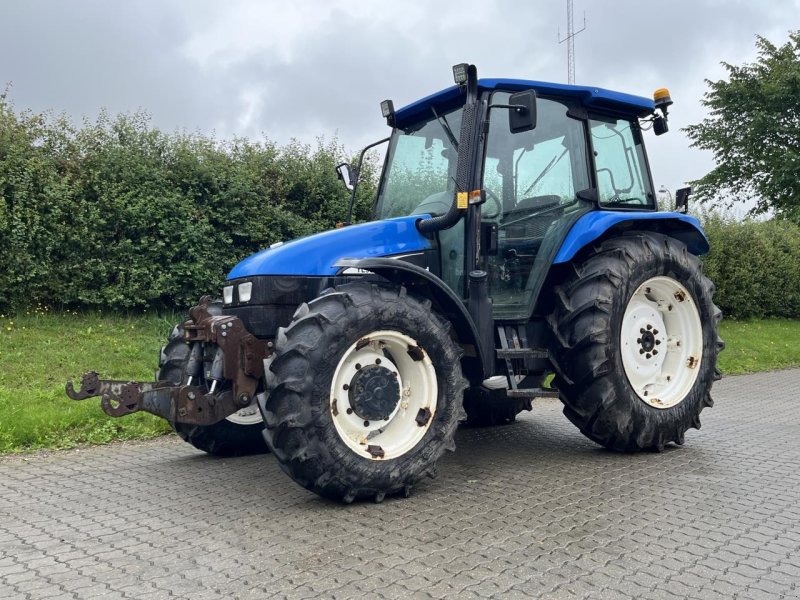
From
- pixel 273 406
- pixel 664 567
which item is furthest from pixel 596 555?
pixel 273 406

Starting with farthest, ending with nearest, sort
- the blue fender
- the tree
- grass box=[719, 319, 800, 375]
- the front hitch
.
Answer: the tree
grass box=[719, 319, 800, 375]
the blue fender
the front hitch

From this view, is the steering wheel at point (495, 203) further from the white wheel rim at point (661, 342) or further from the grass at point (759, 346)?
the grass at point (759, 346)

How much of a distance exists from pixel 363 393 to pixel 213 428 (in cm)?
167

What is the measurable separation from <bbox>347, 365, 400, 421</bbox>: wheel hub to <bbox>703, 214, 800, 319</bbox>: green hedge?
46.3ft

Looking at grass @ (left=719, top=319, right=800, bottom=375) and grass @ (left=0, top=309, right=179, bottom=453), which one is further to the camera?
grass @ (left=719, top=319, right=800, bottom=375)

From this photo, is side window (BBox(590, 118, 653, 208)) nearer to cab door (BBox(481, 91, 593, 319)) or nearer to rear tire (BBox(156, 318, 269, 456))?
cab door (BBox(481, 91, 593, 319))

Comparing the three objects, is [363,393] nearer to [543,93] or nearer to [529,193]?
[529,193]

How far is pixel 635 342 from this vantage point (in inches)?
206

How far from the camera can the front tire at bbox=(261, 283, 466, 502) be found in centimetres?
365

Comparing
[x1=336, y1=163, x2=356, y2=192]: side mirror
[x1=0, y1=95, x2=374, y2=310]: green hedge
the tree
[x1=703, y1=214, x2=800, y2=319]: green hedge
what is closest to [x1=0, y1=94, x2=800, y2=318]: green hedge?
[x1=0, y1=95, x2=374, y2=310]: green hedge

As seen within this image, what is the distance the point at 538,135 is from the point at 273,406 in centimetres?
292

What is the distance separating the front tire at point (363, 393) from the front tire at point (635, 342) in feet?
3.51

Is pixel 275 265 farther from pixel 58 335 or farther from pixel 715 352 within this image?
pixel 58 335

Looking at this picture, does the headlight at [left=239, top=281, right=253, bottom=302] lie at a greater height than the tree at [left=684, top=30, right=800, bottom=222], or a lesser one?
lesser
